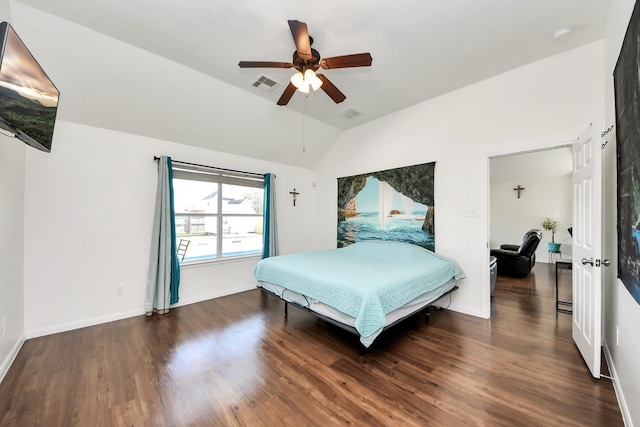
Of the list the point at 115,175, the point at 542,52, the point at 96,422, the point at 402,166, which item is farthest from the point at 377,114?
the point at 96,422

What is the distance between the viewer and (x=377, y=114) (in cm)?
416

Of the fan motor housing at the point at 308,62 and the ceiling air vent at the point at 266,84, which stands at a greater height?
the ceiling air vent at the point at 266,84

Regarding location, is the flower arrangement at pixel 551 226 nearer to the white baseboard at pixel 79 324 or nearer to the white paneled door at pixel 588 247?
the white paneled door at pixel 588 247

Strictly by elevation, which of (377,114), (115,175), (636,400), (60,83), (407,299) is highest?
(377,114)

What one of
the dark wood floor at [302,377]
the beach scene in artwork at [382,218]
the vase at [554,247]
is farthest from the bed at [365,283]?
the vase at [554,247]

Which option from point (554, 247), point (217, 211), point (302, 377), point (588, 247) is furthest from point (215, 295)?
point (554, 247)

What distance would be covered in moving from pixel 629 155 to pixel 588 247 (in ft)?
3.30

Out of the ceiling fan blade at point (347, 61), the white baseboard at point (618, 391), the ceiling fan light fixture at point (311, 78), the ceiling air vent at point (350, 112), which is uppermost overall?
the ceiling air vent at point (350, 112)

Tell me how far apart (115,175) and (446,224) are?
14.8ft

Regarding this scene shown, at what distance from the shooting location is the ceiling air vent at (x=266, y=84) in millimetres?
3088

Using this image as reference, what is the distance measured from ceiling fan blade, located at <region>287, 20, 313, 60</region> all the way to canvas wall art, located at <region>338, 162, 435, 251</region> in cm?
245

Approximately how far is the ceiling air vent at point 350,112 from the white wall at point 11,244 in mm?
3524

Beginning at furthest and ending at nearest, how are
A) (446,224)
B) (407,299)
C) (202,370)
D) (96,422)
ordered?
(446,224) < (407,299) < (202,370) < (96,422)

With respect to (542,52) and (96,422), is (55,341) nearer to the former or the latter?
(96,422)
